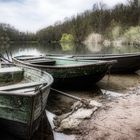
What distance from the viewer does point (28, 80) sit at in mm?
8734

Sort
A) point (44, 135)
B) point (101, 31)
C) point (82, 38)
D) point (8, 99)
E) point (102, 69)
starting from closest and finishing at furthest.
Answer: point (8, 99)
point (44, 135)
point (102, 69)
point (101, 31)
point (82, 38)

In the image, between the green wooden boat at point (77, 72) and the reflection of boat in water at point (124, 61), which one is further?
the reflection of boat in water at point (124, 61)

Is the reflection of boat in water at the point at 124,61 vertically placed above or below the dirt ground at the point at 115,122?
above

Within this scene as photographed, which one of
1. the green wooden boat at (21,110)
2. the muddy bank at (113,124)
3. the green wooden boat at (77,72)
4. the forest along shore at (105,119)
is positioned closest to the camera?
the green wooden boat at (21,110)

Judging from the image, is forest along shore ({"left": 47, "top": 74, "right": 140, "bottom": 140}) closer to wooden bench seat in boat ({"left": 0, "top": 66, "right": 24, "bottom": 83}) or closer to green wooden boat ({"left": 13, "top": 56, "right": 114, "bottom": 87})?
green wooden boat ({"left": 13, "top": 56, "right": 114, "bottom": 87})

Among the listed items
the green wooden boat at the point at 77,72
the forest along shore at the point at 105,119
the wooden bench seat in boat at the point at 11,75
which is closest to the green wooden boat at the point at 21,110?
the forest along shore at the point at 105,119

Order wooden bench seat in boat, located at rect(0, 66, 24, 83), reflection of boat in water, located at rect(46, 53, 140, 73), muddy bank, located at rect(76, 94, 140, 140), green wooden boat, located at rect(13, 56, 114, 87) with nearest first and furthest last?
muddy bank, located at rect(76, 94, 140, 140), wooden bench seat in boat, located at rect(0, 66, 24, 83), green wooden boat, located at rect(13, 56, 114, 87), reflection of boat in water, located at rect(46, 53, 140, 73)

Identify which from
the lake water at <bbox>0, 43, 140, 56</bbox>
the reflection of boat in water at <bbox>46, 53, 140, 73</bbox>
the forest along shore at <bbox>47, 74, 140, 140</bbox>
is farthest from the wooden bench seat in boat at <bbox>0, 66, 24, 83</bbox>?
the lake water at <bbox>0, 43, 140, 56</bbox>

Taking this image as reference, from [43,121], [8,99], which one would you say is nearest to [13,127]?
[8,99]

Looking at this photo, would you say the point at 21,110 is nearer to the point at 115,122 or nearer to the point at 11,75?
the point at 115,122

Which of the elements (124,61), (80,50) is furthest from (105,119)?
(80,50)

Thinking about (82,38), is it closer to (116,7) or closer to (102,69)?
(116,7)

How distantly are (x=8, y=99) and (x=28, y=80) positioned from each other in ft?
9.31

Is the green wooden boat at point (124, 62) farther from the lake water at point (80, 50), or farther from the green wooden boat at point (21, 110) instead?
the lake water at point (80, 50)
